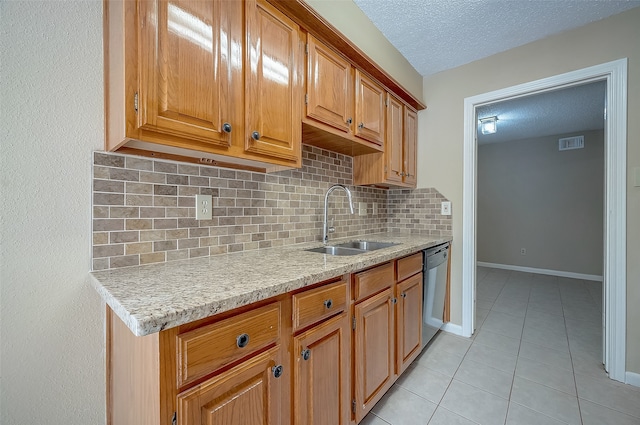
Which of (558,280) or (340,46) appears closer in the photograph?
(340,46)

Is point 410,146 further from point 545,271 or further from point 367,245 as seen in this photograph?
point 545,271

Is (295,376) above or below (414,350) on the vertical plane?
above

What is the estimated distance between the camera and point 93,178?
927 mm

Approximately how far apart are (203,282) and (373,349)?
0.96 meters

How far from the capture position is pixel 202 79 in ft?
3.02

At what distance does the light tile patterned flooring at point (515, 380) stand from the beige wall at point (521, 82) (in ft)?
1.05

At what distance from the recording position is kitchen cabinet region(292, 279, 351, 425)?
3.05ft

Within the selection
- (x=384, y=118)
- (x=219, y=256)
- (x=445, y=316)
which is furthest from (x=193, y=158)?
(x=445, y=316)

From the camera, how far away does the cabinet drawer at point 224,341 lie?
0.63m

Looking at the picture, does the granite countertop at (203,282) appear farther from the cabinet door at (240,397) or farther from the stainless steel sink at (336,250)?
the stainless steel sink at (336,250)

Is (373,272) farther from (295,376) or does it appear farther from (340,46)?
(340,46)

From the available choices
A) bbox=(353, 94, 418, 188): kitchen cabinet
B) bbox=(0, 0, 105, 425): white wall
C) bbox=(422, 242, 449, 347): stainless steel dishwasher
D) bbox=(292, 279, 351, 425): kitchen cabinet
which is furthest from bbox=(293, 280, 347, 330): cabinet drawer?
bbox=(353, 94, 418, 188): kitchen cabinet

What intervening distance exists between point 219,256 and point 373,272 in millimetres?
758

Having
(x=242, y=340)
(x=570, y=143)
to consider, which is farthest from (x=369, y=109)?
(x=570, y=143)
